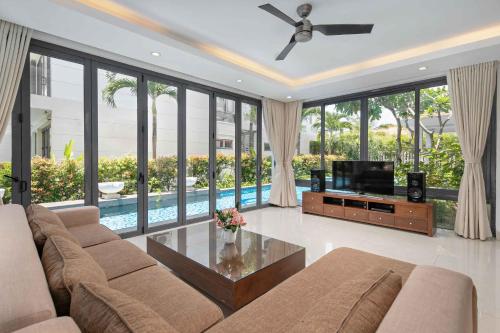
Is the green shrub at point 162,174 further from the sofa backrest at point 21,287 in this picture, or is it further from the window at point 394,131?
the window at point 394,131

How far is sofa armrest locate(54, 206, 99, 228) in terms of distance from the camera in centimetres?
255

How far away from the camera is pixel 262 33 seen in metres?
3.13

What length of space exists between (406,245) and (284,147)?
324 cm

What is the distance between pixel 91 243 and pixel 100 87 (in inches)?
90.5

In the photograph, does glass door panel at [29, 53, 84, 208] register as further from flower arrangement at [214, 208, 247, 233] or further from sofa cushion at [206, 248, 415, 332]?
sofa cushion at [206, 248, 415, 332]

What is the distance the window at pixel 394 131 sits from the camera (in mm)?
4480

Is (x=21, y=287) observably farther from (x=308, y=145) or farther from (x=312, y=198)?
(x=308, y=145)

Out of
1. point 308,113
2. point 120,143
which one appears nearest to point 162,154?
point 120,143

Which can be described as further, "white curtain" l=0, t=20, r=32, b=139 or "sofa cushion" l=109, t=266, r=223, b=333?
"white curtain" l=0, t=20, r=32, b=139

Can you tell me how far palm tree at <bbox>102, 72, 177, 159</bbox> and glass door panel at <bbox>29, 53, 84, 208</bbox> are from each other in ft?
1.10

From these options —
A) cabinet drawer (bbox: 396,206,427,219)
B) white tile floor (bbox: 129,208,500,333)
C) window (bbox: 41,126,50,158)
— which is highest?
window (bbox: 41,126,50,158)

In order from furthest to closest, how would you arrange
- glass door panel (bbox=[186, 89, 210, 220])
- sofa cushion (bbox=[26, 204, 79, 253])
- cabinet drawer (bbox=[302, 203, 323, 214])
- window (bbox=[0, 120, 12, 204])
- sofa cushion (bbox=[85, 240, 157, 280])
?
cabinet drawer (bbox=[302, 203, 323, 214]), glass door panel (bbox=[186, 89, 210, 220]), window (bbox=[0, 120, 12, 204]), sofa cushion (bbox=[85, 240, 157, 280]), sofa cushion (bbox=[26, 204, 79, 253])

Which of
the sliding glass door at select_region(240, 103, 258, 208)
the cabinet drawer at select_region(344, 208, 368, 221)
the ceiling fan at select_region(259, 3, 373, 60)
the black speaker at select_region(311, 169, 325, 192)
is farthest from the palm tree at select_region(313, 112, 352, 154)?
the ceiling fan at select_region(259, 3, 373, 60)

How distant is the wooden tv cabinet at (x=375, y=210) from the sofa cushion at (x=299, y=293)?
8.20 feet
